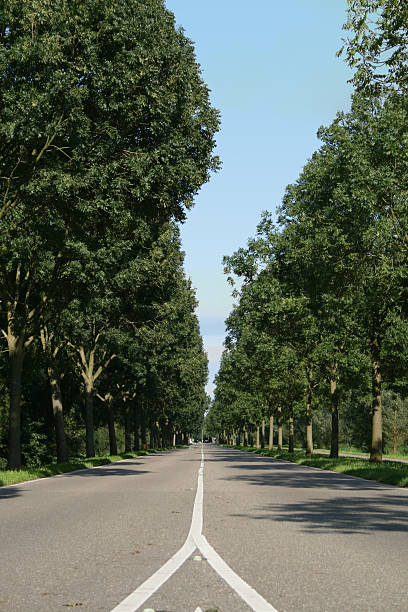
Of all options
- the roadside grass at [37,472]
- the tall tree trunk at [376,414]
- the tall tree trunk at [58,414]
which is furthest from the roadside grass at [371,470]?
the tall tree trunk at [58,414]

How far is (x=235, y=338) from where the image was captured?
75.0 m

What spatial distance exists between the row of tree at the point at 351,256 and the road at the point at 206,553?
10046mm

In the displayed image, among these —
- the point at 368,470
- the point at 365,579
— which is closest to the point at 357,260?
the point at 368,470

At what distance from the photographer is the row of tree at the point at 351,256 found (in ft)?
68.7

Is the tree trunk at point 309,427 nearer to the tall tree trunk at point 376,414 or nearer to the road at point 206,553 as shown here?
the tall tree trunk at point 376,414

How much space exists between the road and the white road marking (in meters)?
0.01

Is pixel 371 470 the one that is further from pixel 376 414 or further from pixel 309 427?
pixel 309 427

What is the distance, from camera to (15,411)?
23.7m

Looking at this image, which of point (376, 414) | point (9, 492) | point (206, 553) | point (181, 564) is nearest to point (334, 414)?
point (376, 414)

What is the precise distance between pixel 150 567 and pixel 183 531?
258cm

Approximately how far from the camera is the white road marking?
4902 millimetres

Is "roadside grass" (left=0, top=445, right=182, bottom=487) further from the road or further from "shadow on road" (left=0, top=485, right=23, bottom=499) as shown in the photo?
the road

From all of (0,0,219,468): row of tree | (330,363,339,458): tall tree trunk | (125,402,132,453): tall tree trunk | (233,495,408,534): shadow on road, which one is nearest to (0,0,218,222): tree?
(0,0,219,468): row of tree

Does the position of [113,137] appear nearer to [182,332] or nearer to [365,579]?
[365,579]
